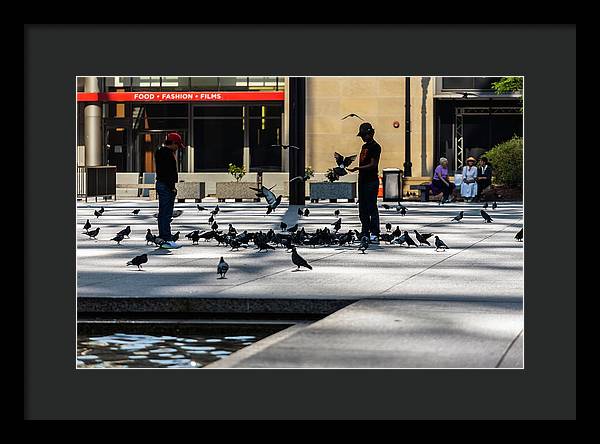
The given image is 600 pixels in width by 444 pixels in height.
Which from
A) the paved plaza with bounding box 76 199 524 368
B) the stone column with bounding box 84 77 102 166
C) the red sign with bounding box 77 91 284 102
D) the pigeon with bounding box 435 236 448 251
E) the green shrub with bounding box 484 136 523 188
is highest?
the red sign with bounding box 77 91 284 102

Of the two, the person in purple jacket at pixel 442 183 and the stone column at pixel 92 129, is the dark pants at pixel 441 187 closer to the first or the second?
the person in purple jacket at pixel 442 183

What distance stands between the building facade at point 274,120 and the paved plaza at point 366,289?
81.1 feet

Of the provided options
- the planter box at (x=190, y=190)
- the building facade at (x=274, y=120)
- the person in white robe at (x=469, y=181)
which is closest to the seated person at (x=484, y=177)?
the person in white robe at (x=469, y=181)

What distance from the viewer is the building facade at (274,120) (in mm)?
47656

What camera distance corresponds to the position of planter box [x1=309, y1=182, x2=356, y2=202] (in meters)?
39.2

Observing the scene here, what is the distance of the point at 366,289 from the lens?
40.0 feet

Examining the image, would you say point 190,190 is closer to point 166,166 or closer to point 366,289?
point 166,166

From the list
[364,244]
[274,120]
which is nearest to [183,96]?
[274,120]

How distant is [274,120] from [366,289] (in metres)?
38.4

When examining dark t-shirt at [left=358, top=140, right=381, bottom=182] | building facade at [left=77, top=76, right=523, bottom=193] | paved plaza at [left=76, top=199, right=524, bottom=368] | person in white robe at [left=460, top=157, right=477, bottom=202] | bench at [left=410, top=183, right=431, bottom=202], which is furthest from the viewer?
building facade at [left=77, top=76, right=523, bottom=193]

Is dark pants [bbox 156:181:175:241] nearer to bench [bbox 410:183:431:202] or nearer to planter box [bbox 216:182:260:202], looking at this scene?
bench [bbox 410:183:431:202]

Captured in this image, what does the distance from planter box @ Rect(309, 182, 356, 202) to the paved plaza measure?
16031 millimetres

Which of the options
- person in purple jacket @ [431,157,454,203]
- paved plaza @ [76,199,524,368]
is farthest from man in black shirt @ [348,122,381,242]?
person in purple jacket @ [431,157,454,203]
